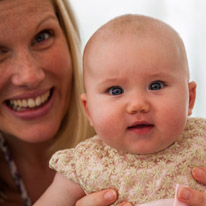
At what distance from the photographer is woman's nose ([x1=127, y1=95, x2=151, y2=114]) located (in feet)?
3.09

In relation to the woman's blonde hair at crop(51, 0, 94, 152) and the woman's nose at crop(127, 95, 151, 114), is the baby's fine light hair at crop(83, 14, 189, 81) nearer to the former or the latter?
the woman's nose at crop(127, 95, 151, 114)

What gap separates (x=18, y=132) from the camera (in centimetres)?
151

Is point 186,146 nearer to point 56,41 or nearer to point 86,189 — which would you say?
point 86,189

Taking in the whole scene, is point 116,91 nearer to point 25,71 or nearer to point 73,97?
point 25,71

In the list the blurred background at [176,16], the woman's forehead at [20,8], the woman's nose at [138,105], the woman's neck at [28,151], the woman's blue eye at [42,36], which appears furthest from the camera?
the blurred background at [176,16]

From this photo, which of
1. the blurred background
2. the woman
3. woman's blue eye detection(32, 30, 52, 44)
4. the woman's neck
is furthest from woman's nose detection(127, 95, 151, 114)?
the blurred background

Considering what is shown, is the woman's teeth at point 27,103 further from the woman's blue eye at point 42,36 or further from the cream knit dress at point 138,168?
the cream knit dress at point 138,168

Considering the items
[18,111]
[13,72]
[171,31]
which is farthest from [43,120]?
[171,31]

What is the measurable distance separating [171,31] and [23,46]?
0.58 meters

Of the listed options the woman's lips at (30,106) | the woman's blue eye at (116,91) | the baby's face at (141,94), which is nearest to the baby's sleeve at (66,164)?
the baby's face at (141,94)

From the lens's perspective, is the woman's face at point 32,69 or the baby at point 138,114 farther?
the woman's face at point 32,69

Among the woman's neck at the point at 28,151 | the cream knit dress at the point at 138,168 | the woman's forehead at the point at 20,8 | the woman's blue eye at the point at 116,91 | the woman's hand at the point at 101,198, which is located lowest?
the woman's neck at the point at 28,151

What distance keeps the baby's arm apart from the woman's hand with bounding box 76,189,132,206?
4 cm

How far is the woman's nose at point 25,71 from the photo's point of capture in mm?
1331
